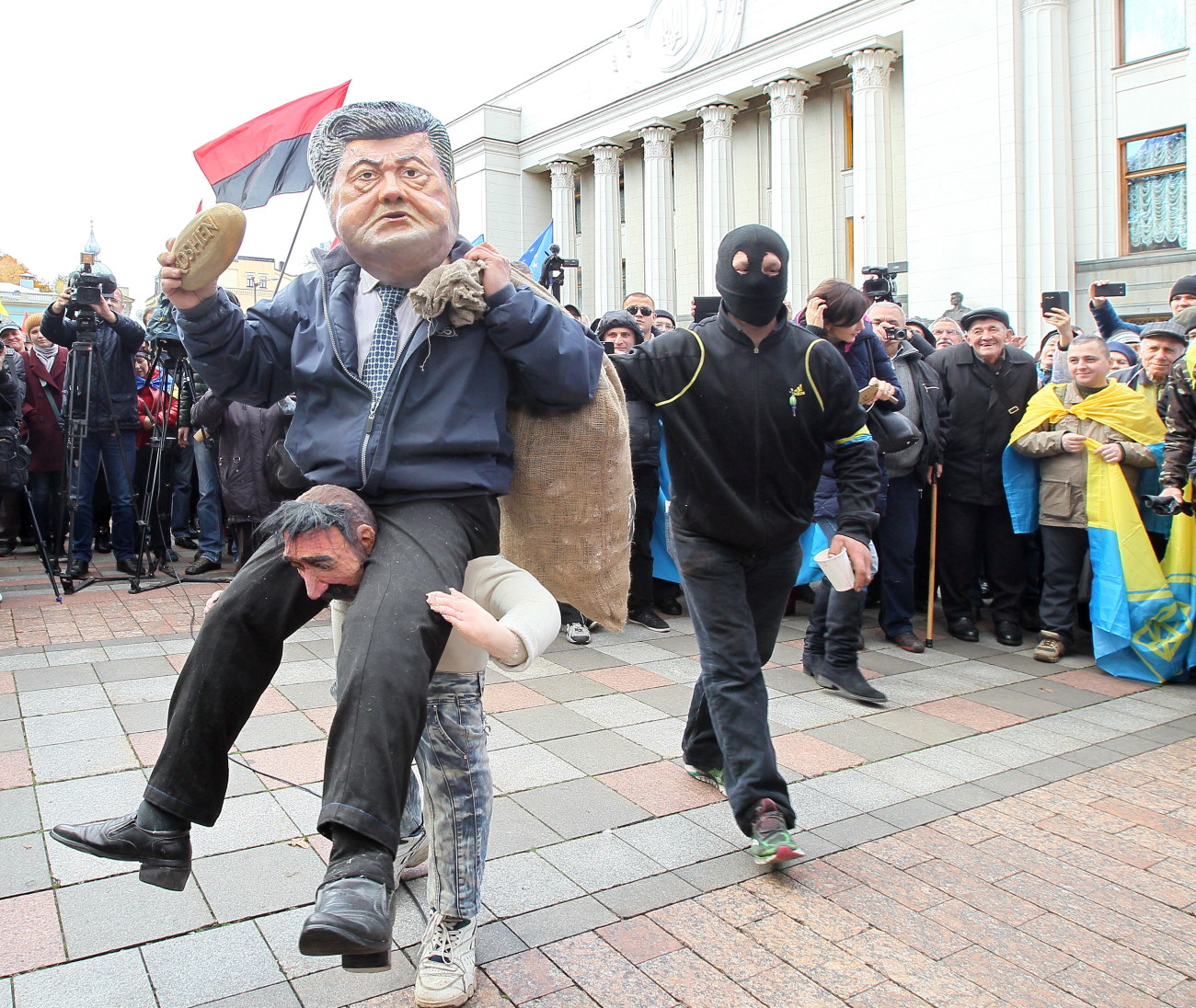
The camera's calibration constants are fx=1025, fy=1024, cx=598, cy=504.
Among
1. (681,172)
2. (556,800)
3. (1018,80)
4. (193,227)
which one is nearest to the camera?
(193,227)

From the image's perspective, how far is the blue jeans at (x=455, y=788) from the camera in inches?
97.9

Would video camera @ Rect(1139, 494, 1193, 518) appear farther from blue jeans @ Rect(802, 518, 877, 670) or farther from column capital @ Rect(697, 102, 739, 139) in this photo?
column capital @ Rect(697, 102, 739, 139)

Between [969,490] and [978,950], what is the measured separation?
178 inches

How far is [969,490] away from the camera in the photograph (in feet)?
22.6

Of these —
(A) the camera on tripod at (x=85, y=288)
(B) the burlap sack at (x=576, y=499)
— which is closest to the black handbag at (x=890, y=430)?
(B) the burlap sack at (x=576, y=499)

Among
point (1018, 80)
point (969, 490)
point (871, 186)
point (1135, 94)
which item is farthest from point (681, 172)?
point (969, 490)

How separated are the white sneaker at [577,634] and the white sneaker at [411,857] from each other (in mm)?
3347

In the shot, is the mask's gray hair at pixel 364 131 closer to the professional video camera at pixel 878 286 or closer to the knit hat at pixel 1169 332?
the professional video camera at pixel 878 286

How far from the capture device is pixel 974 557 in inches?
278

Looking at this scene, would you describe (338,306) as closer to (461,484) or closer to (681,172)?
(461,484)

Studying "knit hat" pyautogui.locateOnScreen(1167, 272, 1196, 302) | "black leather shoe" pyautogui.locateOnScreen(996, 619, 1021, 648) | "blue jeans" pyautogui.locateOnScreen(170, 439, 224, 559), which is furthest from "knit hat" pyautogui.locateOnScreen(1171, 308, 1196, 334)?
"blue jeans" pyautogui.locateOnScreen(170, 439, 224, 559)

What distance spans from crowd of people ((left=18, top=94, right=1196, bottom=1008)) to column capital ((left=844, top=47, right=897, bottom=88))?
1005 inches

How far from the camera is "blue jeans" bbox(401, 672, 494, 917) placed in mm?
2486

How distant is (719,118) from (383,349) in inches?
1359
